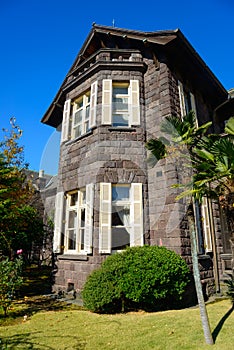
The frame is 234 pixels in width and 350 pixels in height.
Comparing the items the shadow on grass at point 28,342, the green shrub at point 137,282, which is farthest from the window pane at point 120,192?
the shadow on grass at point 28,342

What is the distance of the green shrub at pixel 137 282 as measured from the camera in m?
5.36

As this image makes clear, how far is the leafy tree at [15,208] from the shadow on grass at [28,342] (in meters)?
3.13

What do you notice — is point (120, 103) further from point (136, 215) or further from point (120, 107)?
point (136, 215)

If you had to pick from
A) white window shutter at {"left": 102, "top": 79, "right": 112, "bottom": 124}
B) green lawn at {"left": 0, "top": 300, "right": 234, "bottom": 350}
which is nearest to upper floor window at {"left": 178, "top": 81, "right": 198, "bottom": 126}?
white window shutter at {"left": 102, "top": 79, "right": 112, "bottom": 124}

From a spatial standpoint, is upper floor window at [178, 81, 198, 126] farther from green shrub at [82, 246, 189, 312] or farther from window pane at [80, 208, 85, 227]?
green shrub at [82, 246, 189, 312]

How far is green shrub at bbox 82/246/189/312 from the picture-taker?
17.6 ft

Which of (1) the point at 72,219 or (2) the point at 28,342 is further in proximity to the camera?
(1) the point at 72,219

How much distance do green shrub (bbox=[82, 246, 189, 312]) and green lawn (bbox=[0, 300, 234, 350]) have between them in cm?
30

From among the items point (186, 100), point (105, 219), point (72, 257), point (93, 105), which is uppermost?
point (186, 100)

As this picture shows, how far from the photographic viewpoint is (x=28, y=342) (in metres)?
3.93

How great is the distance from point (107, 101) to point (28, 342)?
701 centimetres

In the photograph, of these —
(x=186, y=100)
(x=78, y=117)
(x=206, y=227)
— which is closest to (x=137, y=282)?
(x=206, y=227)

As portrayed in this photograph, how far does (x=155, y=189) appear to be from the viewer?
743 cm

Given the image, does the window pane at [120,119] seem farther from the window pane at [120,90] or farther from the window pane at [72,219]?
the window pane at [72,219]
